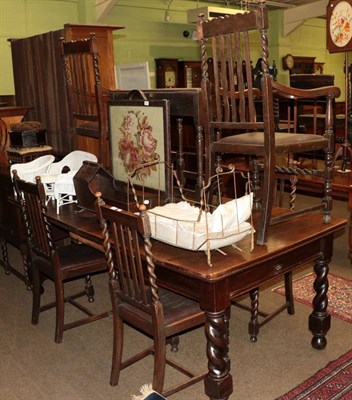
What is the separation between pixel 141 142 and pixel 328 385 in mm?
1610

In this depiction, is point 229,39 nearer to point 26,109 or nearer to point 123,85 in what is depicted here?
point 123,85

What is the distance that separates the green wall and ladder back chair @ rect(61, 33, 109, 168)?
423cm

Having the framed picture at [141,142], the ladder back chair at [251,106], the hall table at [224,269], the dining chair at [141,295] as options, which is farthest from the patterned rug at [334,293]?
the framed picture at [141,142]

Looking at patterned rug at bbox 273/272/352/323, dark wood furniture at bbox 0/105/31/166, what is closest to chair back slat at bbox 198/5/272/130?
patterned rug at bbox 273/272/352/323

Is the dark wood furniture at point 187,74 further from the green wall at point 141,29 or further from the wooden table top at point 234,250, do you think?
the wooden table top at point 234,250

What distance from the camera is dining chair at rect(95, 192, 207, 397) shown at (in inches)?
82.4

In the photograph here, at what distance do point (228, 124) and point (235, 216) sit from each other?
53cm

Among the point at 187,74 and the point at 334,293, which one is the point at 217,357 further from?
the point at 187,74

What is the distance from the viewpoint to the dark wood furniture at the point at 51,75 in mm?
4371

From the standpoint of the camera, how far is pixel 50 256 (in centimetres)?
299

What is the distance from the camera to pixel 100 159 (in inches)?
134

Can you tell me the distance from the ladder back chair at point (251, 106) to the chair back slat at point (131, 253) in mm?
539

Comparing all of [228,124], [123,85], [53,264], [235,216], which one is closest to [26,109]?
[123,85]

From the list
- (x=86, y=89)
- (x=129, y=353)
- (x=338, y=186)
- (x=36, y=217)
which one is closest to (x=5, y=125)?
(x=86, y=89)
